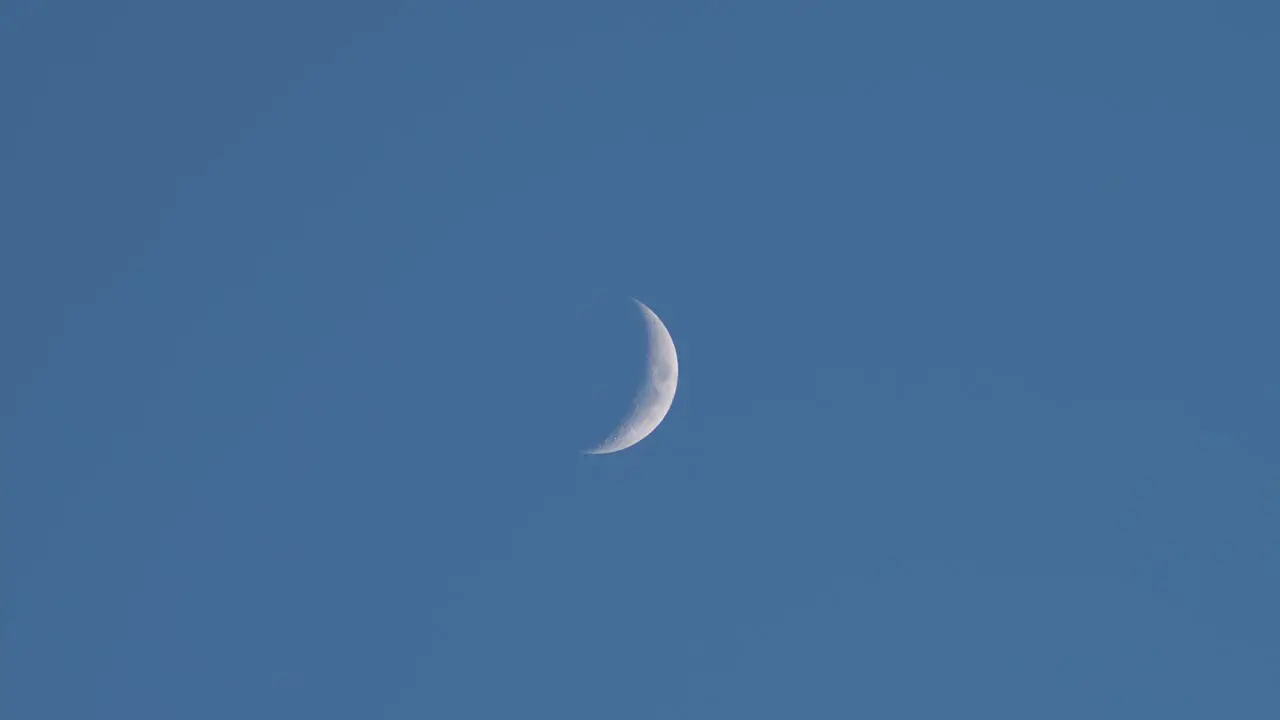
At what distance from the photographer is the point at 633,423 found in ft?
105

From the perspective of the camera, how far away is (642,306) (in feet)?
113

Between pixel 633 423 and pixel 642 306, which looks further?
pixel 642 306

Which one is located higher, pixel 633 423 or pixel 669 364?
pixel 669 364

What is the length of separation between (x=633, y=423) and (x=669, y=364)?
2.25m

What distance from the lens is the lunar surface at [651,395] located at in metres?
31.9

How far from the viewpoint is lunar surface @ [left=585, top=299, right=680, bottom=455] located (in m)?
31.9

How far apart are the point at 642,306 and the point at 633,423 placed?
11.3 ft

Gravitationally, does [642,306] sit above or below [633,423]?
above

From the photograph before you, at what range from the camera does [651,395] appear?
3262 cm

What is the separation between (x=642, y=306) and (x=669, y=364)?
1557 mm
